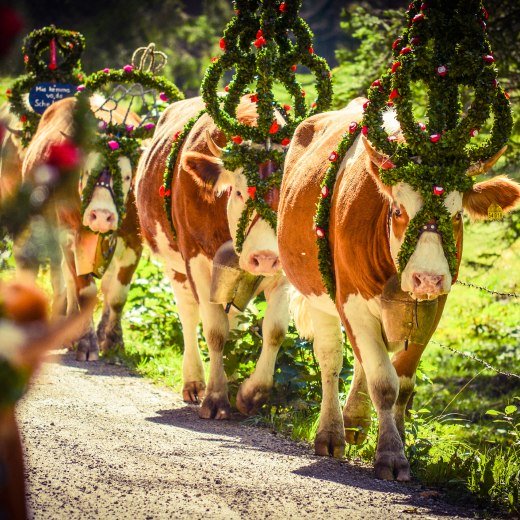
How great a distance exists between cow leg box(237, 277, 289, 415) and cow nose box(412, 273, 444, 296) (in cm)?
259

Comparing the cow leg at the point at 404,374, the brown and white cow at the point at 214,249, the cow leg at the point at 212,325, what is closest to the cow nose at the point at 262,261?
the brown and white cow at the point at 214,249

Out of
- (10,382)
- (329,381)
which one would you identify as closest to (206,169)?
(329,381)

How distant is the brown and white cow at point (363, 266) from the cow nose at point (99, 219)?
113 inches

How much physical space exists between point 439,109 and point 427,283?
1.03m

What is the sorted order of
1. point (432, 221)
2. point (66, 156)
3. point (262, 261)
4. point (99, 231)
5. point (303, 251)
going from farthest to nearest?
point (99, 231) < point (262, 261) < point (303, 251) < point (432, 221) < point (66, 156)

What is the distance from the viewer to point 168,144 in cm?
870

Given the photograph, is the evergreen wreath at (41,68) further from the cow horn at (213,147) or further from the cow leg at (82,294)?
the cow horn at (213,147)

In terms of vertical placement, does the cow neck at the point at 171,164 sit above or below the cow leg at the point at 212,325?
above

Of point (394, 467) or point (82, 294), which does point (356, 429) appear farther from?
point (82, 294)

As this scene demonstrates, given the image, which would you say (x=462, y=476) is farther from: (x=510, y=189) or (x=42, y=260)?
(x=42, y=260)

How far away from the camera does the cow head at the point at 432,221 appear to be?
203 inches

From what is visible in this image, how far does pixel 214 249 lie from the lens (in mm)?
7766

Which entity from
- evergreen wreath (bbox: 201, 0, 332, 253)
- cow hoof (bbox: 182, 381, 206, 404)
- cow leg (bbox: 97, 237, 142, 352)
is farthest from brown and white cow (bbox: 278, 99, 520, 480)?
cow leg (bbox: 97, 237, 142, 352)

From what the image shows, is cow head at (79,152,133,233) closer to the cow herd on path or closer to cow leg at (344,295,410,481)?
the cow herd on path
